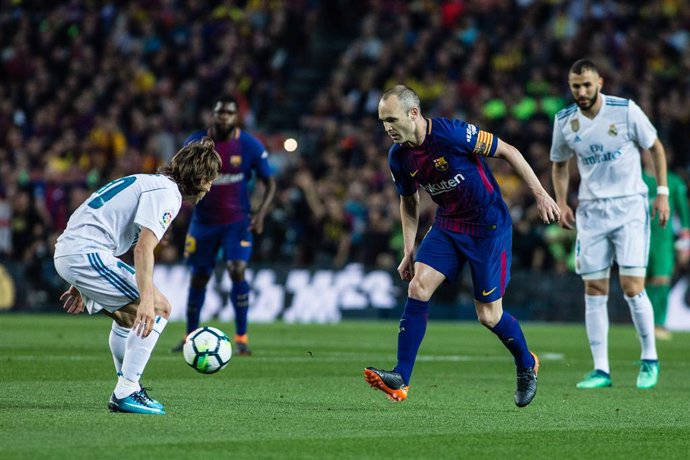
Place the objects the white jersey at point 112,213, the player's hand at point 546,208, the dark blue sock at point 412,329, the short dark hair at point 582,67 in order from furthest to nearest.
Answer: the short dark hair at point 582,67 → the dark blue sock at point 412,329 → the player's hand at point 546,208 → the white jersey at point 112,213

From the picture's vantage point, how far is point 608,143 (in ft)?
33.7

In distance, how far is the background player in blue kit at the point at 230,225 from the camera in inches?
507

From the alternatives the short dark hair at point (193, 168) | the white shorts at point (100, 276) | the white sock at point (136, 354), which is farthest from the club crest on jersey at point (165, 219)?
the white sock at point (136, 354)

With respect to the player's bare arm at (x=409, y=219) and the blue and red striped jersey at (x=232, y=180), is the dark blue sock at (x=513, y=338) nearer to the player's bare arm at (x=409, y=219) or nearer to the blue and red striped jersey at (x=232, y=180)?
the player's bare arm at (x=409, y=219)

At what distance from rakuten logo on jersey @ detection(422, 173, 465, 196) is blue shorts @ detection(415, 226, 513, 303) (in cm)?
27

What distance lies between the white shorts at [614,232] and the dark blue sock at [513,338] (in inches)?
88.7

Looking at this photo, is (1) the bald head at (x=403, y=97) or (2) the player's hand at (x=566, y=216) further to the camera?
(2) the player's hand at (x=566, y=216)

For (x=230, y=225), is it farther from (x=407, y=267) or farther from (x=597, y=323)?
(x=407, y=267)

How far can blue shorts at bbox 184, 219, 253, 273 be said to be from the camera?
42.2 feet

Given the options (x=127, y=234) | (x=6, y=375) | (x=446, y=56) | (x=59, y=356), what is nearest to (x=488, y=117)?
(x=446, y=56)

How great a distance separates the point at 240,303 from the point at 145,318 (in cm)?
584

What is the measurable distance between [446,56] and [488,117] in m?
2.21

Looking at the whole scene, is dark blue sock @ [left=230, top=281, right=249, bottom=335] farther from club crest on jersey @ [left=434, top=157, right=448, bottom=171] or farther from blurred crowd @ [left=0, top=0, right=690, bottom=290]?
blurred crowd @ [left=0, top=0, right=690, bottom=290]

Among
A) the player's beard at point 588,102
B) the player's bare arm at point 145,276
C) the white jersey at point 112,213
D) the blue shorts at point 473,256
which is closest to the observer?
the player's bare arm at point 145,276
